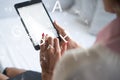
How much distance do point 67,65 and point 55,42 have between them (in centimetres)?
32

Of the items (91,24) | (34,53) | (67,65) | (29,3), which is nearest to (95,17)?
(91,24)

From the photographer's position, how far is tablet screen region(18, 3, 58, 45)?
1111mm

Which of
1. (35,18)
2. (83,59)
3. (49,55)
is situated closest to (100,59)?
(83,59)

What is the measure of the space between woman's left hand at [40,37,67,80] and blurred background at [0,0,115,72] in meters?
0.49

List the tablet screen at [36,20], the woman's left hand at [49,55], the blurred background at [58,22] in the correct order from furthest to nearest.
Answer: the blurred background at [58,22] < the tablet screen at [36,20] < the woman's left hand at [49,55]

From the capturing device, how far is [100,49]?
0.47 m

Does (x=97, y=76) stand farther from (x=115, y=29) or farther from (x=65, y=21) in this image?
(x=65, y=21)

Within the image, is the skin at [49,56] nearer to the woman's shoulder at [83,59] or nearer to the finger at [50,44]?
the finger at [50,44]

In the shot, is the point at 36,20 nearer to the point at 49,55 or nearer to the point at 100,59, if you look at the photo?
the point at 49,55

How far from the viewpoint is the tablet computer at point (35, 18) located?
1.11 metres

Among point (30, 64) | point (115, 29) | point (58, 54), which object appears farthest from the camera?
point (30, 64)

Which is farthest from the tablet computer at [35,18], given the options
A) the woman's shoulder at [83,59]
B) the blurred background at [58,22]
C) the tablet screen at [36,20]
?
the woman's shoulder at [83,59]

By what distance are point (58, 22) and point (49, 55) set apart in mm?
928

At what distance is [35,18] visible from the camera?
1196 mm
